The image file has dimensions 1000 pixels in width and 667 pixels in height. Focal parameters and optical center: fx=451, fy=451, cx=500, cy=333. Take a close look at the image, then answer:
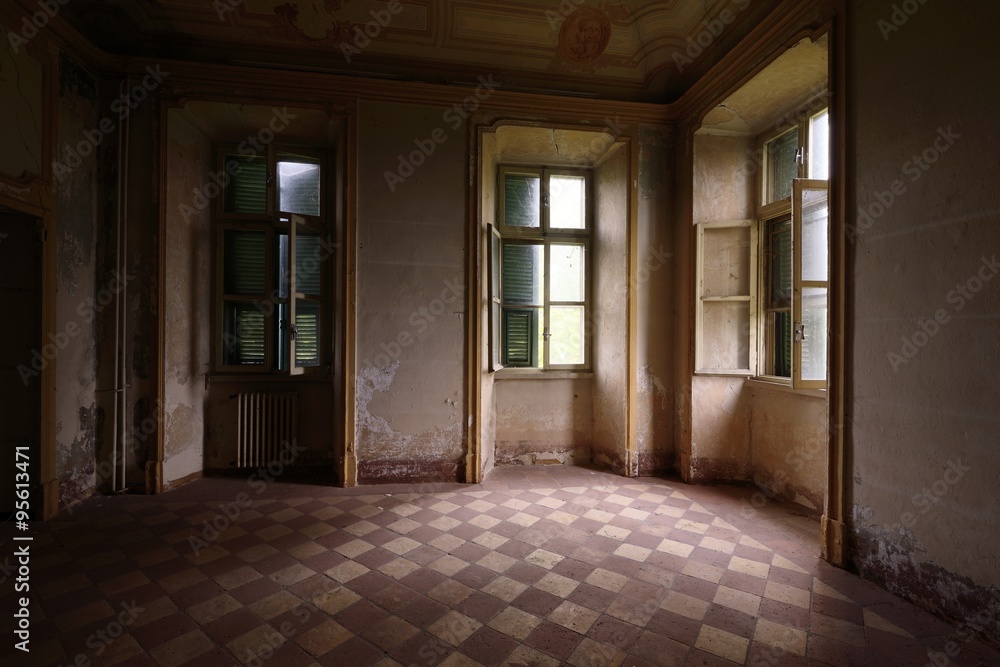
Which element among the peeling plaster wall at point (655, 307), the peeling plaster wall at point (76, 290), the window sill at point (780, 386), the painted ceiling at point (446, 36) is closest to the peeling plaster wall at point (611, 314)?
the peeling plaster wall at point (655, 307)

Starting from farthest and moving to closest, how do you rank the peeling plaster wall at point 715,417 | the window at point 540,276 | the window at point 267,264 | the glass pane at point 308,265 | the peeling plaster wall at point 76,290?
the window at point 540,276
the glass pane at point 308,265
the window at point 267,264
the peeling plaster wall at point 715,417
the peeling plaster wall at point 76,290

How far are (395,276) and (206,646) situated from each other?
2705 mm

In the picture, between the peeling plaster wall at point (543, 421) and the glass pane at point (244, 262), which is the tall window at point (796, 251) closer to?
the peeling plaster wall at point (543, 421)

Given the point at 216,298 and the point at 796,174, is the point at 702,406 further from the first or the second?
the point at 216,298

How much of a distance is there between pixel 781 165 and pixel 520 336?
9.22 ft

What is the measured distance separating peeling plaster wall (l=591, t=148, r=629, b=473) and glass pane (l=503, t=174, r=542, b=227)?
629mm

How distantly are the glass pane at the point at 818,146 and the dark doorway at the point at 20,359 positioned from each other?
562cm

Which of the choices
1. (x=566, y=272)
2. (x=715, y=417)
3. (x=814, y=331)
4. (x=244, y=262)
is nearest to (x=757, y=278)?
(x=814, y=331)

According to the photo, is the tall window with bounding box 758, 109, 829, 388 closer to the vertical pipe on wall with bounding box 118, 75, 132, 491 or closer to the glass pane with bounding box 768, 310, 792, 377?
the glass pane with bounding box 768, 310, 792, 377

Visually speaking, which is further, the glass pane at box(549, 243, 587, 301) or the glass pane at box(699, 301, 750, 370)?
the glass pane at box(549, 243, 587, 301)

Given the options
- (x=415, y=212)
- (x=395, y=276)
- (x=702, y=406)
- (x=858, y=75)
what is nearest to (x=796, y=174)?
(x=858, y=75)

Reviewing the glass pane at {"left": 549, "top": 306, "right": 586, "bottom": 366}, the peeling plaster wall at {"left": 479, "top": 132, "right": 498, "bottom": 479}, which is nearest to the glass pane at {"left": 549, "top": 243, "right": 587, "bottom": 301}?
the glass pane at {"left": 549, "top": 306, "right": 586, "bottom": 366}

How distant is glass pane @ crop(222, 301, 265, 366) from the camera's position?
4203 millimetres

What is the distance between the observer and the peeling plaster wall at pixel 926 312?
198cm
